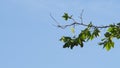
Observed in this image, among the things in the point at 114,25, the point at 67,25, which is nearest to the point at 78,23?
the point at 67,25

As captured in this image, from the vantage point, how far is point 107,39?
10.3 metres

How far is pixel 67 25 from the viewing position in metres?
10.6

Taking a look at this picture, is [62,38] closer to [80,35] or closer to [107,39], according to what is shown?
[80,35]

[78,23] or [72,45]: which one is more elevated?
[78,23]

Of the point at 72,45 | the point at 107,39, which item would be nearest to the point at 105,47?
the point at 107,39

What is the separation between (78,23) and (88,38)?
542mm

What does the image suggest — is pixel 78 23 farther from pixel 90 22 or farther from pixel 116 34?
pixel 116 34

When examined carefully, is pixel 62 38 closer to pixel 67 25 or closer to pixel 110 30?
pixel 67 25

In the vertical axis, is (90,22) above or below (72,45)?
above

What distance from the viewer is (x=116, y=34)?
10008 mm

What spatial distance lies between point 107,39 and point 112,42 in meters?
0.16

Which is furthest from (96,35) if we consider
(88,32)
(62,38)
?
(62,38)

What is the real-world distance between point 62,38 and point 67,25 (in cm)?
39

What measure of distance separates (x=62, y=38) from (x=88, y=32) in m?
0.74
